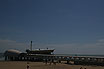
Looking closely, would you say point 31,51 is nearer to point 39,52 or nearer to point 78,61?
point 39,52

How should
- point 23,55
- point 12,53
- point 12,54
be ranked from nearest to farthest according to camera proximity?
1. point 23,55
2. point 12,54
3. point 12,53

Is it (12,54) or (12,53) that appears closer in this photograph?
(12,54)

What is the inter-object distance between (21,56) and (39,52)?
33.5 ft

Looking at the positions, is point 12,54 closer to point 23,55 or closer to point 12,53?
point 12,53

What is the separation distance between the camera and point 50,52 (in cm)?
7212

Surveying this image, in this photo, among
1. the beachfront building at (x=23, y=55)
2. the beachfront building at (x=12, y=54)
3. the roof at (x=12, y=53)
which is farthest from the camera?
the roof at (x=12, y=53)

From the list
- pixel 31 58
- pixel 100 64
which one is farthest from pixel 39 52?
pixel 100 64

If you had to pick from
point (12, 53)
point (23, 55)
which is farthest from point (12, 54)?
point (23, 55)

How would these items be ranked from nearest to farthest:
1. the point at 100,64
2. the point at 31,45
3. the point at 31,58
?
the point at 100,64
the point at 31,58
the point at 31,45

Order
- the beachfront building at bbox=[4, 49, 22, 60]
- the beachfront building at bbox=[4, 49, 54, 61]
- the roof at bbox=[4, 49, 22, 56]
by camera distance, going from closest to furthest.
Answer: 1. the beachfront building at bbox=[4, 49, 54, 61]
2. the beachfront building at bbox=[4, 49, 22, 60]
3. the roof at bbox=[4, 49, 22, 56]

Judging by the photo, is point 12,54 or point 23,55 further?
point 12,54

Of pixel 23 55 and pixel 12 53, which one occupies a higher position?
pixel 12 53

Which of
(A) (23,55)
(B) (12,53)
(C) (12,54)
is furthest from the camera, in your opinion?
(B) (12,53)

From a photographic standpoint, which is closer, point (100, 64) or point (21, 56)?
point (100, 64)
